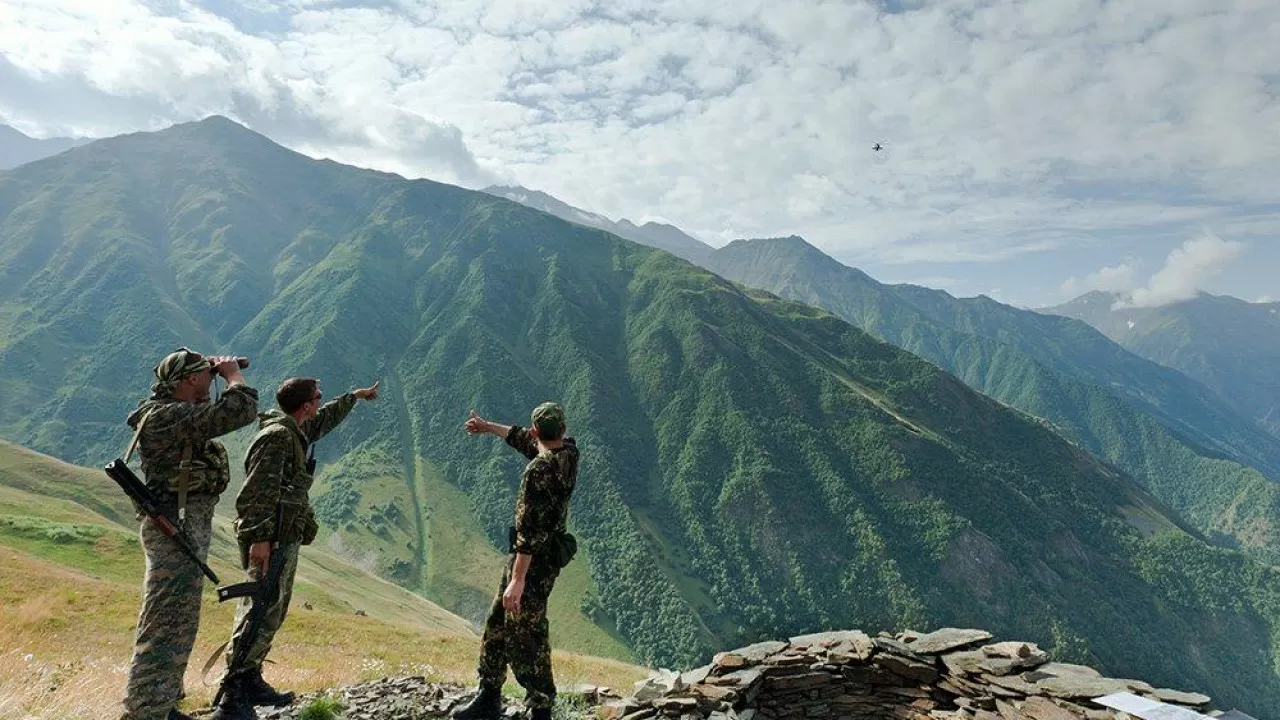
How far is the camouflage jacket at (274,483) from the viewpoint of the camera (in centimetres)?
Result: 707

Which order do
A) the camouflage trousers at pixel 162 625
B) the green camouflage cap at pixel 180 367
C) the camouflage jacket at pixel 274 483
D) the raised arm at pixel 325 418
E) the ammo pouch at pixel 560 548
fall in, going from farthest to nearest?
the raised arm at pixel 325 418 → the ammo pouch at pixel 560 548 → the camouflage jacket at pixel 274 483 → the green camouflage cap at pixel 180 367 → the camouflage trousers at pixel 162 625

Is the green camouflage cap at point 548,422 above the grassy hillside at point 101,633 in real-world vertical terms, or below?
above

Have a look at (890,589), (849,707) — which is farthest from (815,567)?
(849,707)

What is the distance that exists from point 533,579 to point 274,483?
10.5 ft

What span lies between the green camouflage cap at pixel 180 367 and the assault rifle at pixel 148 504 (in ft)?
3.10

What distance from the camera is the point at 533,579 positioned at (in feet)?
24.7

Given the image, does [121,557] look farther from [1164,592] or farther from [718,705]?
[1164,592]

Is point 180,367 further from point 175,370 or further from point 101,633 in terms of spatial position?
point 101,633

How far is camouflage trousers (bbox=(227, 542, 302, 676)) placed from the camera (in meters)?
7.35

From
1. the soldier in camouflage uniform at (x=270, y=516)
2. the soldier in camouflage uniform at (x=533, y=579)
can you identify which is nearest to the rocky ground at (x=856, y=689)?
the soldier in camouflage uniform at (x=533, y=579)

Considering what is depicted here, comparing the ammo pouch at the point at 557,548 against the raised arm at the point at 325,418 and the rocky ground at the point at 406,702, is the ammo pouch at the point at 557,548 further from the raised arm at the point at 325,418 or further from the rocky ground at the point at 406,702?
the raised arm at the point at 325,418

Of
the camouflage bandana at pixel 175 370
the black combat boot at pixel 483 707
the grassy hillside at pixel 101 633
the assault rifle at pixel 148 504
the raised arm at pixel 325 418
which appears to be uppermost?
the camouflage bandana at pixel 175 370

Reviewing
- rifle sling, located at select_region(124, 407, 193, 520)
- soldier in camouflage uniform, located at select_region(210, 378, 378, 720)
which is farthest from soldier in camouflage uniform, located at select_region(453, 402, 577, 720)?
rifle sling, located at select_region(124, 407, 193, 520)

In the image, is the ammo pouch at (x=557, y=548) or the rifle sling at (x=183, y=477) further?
the ammo pouch at (x=557, y=548)
